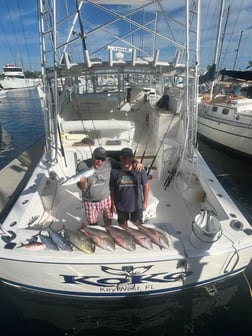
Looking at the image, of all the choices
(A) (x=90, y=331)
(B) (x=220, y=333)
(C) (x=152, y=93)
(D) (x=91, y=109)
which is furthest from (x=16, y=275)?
(C) (x=152, y=93)

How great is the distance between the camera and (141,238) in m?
2.56

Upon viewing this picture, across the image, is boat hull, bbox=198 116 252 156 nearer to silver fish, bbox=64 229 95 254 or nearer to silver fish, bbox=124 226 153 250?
silver fish, bbox=124 226 153 250

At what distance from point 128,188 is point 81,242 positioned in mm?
895

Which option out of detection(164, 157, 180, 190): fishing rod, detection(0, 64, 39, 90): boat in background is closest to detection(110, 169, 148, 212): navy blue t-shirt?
detection(164, 157, 180, 190): fishing rod

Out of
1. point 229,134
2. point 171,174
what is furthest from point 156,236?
point 229,134

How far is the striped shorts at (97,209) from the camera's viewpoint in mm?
3155

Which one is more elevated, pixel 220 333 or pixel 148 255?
pixel 148 255

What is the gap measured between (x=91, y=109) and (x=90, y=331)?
617 cm

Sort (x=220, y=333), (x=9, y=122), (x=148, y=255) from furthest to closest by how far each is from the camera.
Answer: (x=9, y=122) → (x=220, y=333) → (x=148, y=255)

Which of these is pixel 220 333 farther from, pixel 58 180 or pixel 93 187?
pixel 58 180

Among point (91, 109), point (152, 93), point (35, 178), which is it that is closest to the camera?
point (35, 178)

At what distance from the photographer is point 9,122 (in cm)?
1775

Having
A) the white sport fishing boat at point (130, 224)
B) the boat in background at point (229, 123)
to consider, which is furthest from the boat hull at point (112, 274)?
the boat in background at point (229, 123)

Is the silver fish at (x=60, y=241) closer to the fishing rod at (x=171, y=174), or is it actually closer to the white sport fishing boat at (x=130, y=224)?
the white sport fishing boat at (x=130, y=224)
